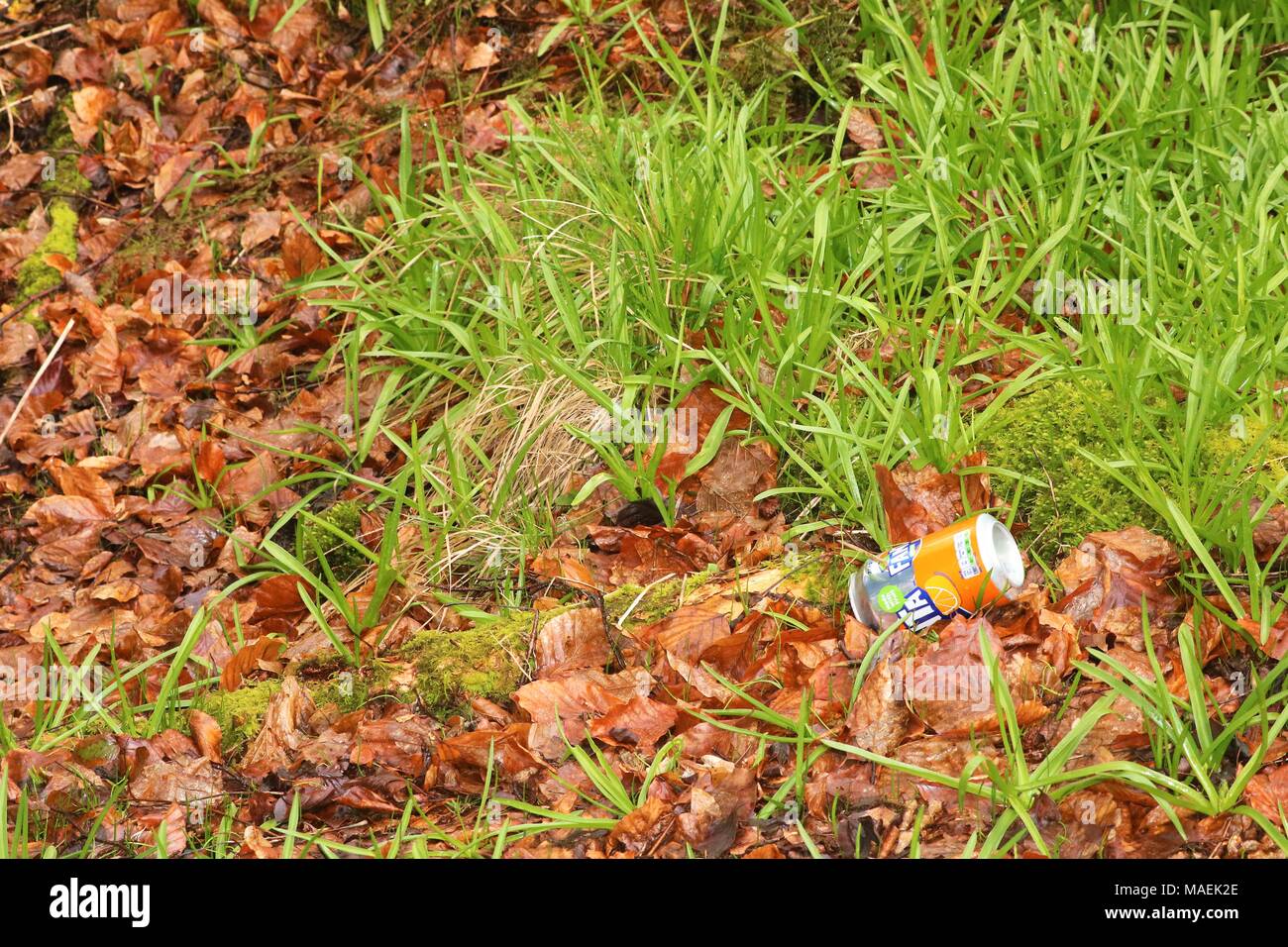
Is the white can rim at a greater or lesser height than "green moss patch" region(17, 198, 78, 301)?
greater

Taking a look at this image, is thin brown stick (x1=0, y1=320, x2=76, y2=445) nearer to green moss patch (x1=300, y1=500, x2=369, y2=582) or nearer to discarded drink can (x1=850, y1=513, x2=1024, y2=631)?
green moss patch (x1=300, y1=500, x2=369, y2=582)

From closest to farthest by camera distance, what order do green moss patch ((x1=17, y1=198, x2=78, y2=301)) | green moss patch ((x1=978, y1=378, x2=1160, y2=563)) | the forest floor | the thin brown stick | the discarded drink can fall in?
the forest floor → the discarded drink can → green moss patch ((x1=978, y1=378, x2=1160, y2=563)) → the thin brown stick → green moss patch ((x1=17, y1=198, x2=78, y2=301))

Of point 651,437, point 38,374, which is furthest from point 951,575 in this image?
point 38,374

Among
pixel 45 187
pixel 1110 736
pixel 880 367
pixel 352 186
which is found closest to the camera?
pixel 1110 736

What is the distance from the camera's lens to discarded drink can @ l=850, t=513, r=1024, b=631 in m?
2.70

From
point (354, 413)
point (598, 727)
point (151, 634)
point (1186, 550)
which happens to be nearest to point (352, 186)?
point (354, 413)

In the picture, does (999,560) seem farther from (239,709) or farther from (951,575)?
(239,709)

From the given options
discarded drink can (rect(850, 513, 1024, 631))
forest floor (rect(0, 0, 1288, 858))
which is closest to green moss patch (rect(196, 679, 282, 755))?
forest floor (rect(0, 0, 1288, 858))

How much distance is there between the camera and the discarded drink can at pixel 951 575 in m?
2.70

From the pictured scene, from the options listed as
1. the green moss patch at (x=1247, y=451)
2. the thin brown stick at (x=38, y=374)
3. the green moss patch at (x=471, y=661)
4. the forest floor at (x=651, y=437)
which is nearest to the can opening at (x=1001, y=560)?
the forest floor at (x=651, y=437)

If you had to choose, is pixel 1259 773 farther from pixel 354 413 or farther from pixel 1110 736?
pixel 354 413

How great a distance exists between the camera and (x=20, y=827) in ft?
8.07

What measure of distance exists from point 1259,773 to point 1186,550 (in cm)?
62

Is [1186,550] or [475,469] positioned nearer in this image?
[1186,550]
